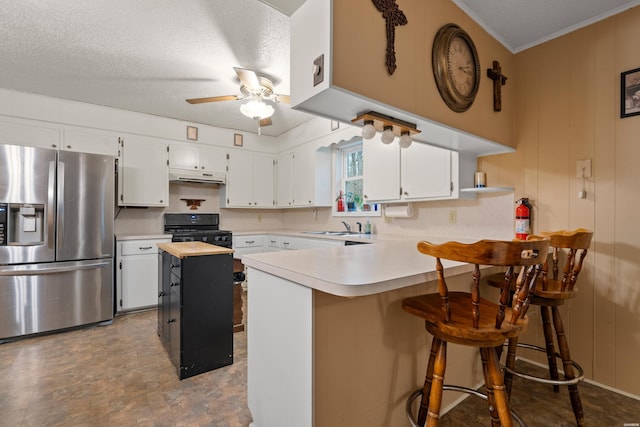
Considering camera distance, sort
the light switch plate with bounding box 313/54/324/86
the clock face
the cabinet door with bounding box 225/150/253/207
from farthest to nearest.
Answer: the cabinet door with bounding box 225/150/253/207
the clock face
the light switch plate with bounding box 313/54/324/86

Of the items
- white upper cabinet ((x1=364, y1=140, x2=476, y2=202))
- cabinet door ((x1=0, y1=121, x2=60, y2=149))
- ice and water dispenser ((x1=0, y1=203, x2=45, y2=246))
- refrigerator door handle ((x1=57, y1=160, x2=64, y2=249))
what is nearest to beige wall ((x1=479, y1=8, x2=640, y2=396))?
white upper cabinet ((x1=364, y1=140, x2=476, y2=202))

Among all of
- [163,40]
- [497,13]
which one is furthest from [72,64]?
[497,13]

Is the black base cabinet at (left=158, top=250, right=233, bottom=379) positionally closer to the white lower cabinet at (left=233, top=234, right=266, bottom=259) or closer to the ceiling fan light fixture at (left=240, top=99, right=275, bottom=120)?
the ceiling fan light fixture at (left=240, top=99, right=275, bottom=120)

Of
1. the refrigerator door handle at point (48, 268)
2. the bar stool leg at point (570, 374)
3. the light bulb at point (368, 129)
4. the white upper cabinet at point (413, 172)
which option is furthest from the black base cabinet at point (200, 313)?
the bar stool leg at point (570, 374)

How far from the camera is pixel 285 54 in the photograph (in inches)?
96.0

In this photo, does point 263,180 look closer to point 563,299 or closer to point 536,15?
point 536,15

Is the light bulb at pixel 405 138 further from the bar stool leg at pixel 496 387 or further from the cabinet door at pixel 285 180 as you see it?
the cabinet door at pixel 285 180

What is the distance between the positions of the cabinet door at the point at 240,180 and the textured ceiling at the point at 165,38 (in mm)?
1442

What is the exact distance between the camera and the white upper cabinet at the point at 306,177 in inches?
164

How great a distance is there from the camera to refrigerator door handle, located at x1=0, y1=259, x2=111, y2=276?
2660 mm

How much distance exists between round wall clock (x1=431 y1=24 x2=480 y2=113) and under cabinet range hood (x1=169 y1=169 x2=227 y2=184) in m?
3.56

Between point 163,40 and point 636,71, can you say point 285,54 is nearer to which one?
point 163,40

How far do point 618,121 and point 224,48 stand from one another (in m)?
2.91

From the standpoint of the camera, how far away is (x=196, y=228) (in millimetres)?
4367
